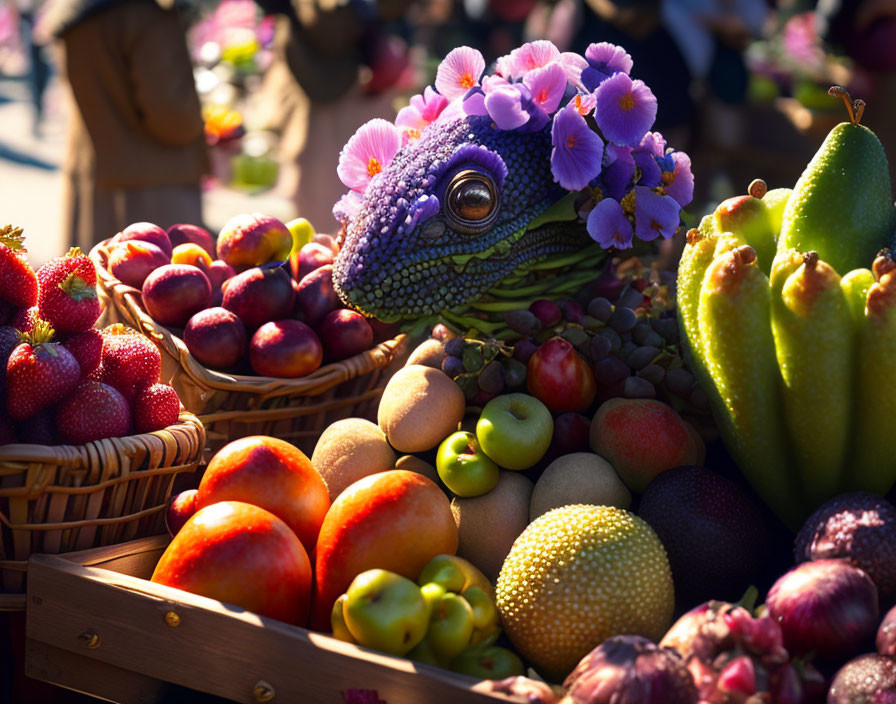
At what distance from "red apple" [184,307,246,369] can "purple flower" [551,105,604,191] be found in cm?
62

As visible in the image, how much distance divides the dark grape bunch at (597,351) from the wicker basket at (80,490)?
429 mm

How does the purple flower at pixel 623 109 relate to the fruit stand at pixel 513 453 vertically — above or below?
above

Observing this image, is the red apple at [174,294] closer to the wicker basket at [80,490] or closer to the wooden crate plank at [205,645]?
the wicker basket at [80,490]

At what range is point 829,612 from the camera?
917 millimetres

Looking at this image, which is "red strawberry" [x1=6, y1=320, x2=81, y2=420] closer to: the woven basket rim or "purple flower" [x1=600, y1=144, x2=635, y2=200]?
the woven basket rim

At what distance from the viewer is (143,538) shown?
1332mm

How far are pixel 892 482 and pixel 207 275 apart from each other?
123 centimetres

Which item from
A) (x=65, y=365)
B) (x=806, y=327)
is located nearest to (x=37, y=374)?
(x=65, y=365)

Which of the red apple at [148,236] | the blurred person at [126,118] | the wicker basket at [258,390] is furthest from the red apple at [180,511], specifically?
the blurred person at [126,118]

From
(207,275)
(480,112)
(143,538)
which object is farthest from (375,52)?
(143,538)

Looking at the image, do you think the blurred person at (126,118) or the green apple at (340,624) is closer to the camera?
the green apple at (340,624)

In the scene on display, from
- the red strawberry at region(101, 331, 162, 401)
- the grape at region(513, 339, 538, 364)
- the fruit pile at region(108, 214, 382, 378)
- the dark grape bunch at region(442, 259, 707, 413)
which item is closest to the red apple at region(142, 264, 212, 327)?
the fruit pile at region(108, 214, 382, 378)

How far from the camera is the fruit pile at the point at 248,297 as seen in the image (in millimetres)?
1572

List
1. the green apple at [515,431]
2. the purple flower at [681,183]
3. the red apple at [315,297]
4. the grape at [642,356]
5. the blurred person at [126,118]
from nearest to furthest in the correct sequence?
1. the green apple at [515,431]
2. the grape at [642,356]
3. the purple flower at [681,183]
4. the red apple at [315,297]
5. the blurred person at [126,118]
